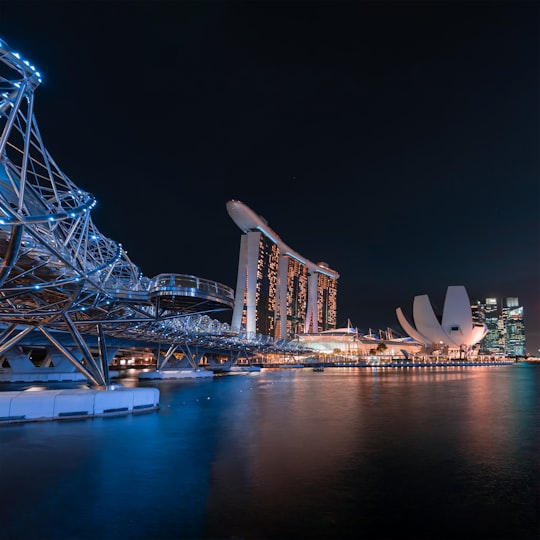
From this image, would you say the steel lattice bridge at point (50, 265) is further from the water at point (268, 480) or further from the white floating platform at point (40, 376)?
the white floating platform at point (40, 376)

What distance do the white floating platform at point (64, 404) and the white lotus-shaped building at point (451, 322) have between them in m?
136

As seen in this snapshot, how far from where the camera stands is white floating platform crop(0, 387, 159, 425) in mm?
18016

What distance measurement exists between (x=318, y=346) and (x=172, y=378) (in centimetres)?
11372

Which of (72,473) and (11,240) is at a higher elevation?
(11,240)

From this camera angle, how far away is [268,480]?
1000 centimetres

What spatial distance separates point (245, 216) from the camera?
14350 centimetres

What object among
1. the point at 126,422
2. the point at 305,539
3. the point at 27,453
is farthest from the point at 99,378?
the point at 305,539

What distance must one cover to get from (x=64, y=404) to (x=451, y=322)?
484 ft

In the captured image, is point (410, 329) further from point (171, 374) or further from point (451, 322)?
point (171, 374)

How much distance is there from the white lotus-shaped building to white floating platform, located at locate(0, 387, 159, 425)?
136 meters

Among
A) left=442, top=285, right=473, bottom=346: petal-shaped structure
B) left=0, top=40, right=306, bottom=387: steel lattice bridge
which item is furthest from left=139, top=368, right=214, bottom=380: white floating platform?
left=442, top=285, right=473, bottom=346: petal-shaped structure

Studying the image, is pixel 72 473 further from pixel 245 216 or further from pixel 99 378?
pixel 245 216

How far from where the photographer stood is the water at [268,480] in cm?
733

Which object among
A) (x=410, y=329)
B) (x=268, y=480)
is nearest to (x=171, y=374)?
(x=268, y=480)
